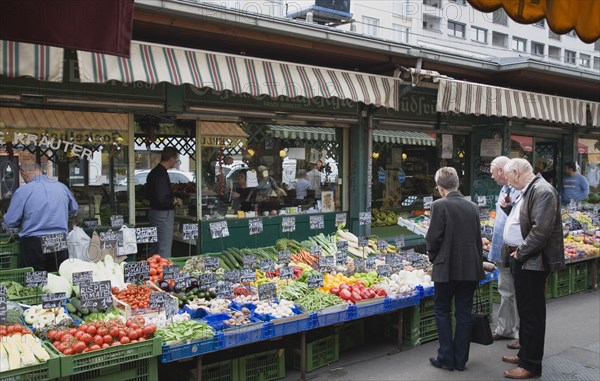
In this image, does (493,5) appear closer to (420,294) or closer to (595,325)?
(420,294)

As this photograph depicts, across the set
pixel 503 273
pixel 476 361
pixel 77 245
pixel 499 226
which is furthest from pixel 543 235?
pixel 77 245

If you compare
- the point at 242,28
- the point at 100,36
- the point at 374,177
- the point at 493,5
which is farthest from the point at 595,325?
the point at 100,36

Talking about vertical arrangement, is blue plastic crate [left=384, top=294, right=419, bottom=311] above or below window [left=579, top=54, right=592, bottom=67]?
below

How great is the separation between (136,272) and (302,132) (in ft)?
13.9

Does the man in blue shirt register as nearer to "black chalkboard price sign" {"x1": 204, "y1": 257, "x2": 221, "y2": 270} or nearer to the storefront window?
"black chalkboard price sign" {"x1": 204, "y1": 257, "x2": 221, "y2": 270}

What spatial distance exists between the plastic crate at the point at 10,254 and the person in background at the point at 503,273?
5588mm

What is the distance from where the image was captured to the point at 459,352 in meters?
5.15

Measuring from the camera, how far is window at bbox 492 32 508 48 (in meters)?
47.9

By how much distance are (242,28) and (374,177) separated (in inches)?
179

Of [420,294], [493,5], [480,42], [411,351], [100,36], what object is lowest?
[411,351]

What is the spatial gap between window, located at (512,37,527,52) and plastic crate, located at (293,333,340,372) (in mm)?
49253

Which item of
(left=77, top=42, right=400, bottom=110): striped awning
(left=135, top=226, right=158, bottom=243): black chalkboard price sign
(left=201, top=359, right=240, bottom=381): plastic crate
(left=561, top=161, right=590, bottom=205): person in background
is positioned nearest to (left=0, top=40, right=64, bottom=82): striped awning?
(left=77, top=42, right=400, bottom=110): striped awning

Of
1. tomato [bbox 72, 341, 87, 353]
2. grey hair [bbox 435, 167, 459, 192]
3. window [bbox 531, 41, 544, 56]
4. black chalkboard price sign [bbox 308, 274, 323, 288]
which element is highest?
window [bbox 531, 41, 544, 56]

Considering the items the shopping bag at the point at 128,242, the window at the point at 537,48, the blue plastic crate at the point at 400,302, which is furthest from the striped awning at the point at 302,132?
the window at the point at 537,48
